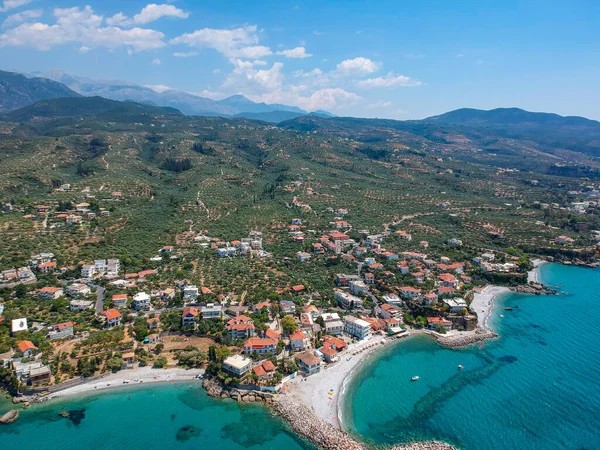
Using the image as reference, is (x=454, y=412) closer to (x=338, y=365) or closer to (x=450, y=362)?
(x=450, y=362)

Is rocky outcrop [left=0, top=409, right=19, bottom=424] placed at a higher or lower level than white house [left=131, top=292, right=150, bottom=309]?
lower

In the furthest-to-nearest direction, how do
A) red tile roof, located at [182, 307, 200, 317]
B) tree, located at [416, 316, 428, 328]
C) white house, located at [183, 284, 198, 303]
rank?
white house, located at [183, 284, 198, 303] < tree, located at [416, 316, 428, 328] < red tile roof, located at [182, 307, 200, 317]

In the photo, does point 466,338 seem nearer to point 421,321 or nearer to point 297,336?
point 421,321

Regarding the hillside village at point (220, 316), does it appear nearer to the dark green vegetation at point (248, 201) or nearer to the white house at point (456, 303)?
the white house at point (456, 303)

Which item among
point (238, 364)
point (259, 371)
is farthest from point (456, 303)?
point (238, 364)

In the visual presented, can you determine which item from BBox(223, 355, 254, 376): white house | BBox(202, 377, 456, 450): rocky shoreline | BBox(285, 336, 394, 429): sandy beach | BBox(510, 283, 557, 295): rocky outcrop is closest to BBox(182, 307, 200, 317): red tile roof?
BBox(223, 355, 254, 376): white house

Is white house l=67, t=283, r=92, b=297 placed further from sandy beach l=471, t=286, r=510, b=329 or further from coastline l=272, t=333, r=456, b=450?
sandy beach l=471, t=286, r=510, b=329

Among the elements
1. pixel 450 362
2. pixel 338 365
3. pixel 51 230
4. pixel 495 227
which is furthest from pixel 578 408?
pixel 51 230
